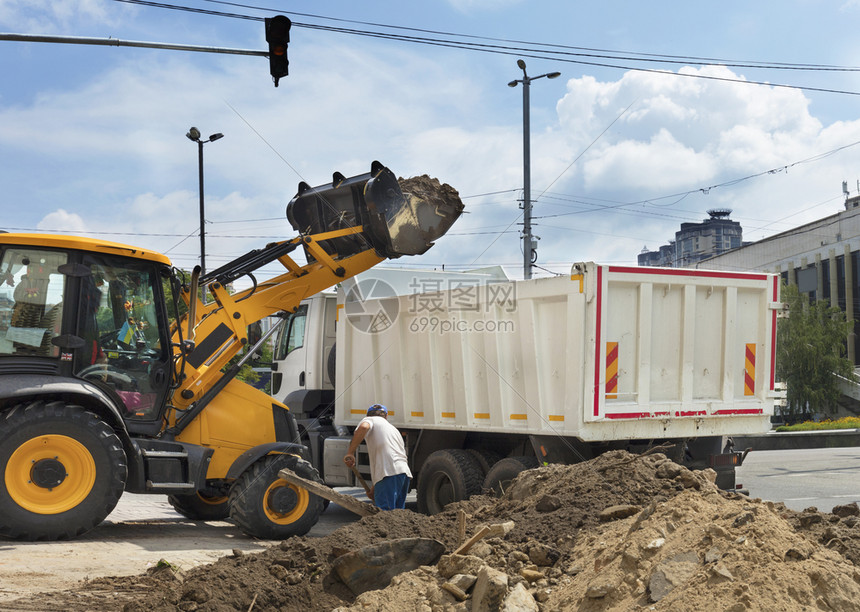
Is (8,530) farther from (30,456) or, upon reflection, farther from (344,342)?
(344,342)

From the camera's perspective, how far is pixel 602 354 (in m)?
7.91

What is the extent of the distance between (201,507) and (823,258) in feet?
139


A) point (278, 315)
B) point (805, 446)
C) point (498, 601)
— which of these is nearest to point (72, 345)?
point (278, 315)

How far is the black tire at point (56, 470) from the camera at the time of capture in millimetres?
7184

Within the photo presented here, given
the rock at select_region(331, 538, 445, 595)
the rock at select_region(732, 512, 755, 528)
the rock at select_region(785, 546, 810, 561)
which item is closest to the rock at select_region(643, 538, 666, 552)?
the rock at select_region(732, 512, 755, 528)

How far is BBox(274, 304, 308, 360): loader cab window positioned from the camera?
39.0 ft

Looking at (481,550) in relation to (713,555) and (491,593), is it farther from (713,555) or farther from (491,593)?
(713,555)

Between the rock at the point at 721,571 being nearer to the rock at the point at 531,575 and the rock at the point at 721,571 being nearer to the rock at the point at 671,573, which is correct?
the rock at the point at 671,573

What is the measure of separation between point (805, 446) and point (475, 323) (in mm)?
14965

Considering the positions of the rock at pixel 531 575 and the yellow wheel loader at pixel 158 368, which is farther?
the yellow wheel loader at pixel 158 368

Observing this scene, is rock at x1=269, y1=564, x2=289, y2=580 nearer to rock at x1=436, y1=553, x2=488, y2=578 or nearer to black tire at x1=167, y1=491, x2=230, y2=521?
rock at x1=436, y1=553, x2=488, y2=578

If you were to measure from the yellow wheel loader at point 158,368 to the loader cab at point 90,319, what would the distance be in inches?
0.4

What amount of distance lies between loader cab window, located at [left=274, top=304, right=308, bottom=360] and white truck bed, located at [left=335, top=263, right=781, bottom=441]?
246cm

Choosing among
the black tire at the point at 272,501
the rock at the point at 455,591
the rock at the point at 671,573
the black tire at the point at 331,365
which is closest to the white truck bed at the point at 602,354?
the black tire at the point at 272,501
